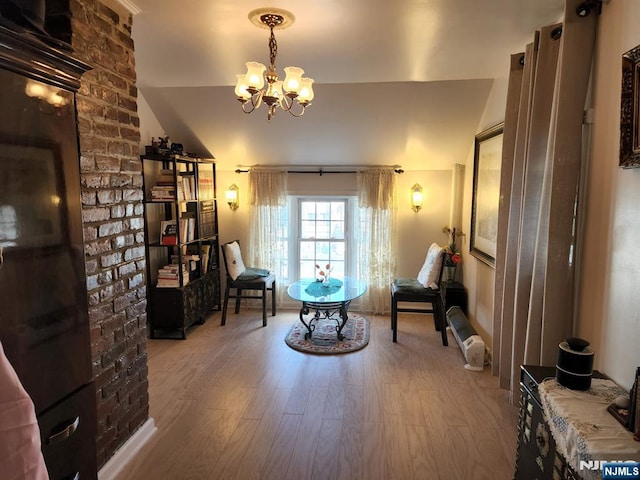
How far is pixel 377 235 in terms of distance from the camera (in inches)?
199

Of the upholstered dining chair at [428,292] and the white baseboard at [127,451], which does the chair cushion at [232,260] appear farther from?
the white baseboard at [127,451]

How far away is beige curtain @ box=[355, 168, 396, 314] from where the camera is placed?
196 inches

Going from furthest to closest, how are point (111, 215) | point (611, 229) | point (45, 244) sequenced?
point (111, 215), point (611, 229), point (45, 244)

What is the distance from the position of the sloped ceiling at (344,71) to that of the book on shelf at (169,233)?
1116 mm

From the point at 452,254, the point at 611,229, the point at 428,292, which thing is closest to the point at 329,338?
the point at 428,292

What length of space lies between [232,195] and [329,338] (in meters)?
2.27

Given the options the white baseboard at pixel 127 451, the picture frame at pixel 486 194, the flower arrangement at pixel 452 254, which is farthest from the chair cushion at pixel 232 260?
the picture frame at pixel 486 194

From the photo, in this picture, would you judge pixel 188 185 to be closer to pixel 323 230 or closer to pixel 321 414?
pixel 323 230

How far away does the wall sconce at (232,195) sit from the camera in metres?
5.20

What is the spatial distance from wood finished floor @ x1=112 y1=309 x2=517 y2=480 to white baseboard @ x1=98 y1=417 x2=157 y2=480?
37 mm

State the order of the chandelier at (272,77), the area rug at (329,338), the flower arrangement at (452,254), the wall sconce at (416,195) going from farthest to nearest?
the wall sconce at (416,195), the flower arrangement at (452,254), the area rug at (329,338), the chandelier at (272,77)

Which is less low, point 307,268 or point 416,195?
point 416,195

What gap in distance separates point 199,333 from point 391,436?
2601 mm

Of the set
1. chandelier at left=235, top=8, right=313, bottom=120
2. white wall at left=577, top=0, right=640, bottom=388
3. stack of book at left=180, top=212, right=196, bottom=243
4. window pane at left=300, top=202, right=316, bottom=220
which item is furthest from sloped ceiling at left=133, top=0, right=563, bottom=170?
stack of book at left=180, top=212, right=196, bottom=243
